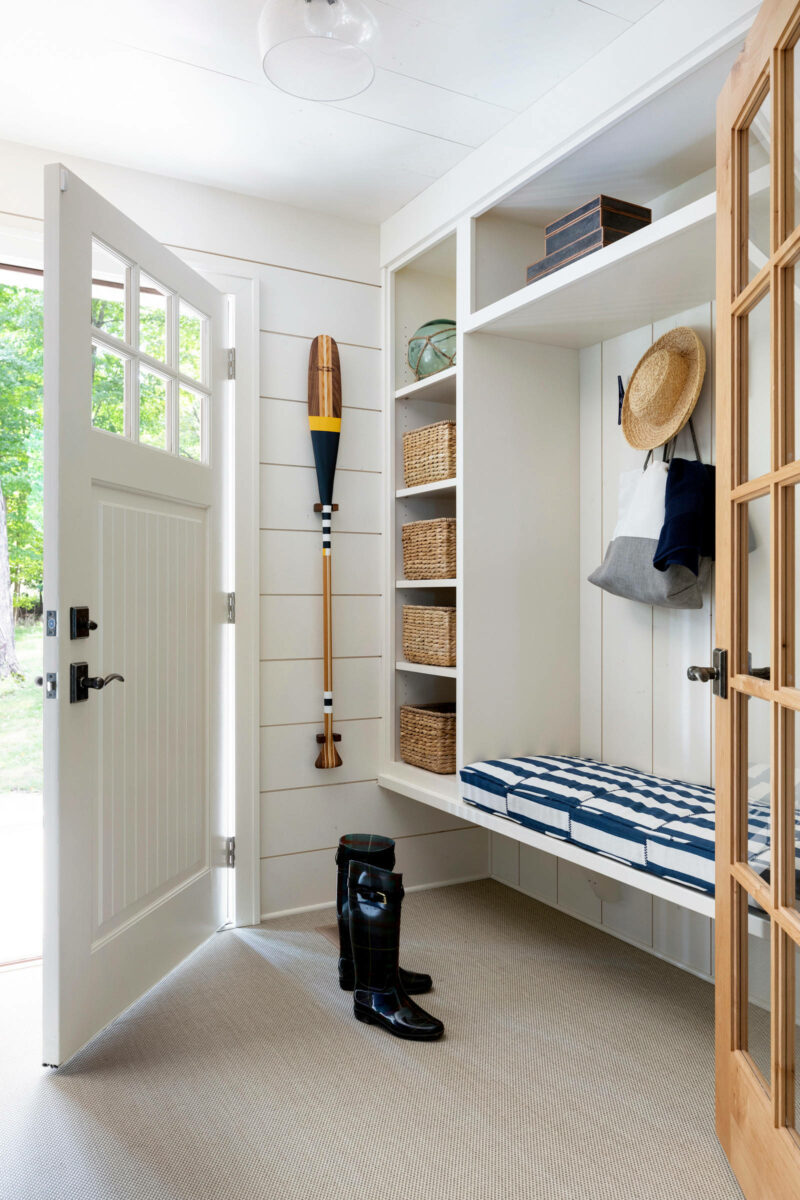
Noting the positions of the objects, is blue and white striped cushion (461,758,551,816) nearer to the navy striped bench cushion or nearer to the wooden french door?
the navy striped bench cushion

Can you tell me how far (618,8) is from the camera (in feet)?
6.02

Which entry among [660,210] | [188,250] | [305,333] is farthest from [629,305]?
Answer: [188,250]

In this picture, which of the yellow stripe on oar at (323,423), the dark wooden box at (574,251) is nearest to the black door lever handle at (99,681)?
the yellow stripe on oar at (323,423)

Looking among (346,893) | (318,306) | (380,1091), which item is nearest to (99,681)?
(346,893)

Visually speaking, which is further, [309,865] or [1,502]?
[1,502]

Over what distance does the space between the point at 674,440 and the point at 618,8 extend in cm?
102

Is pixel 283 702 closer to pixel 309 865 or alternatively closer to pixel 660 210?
pixel 309 865

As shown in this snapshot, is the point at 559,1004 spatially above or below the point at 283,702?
below

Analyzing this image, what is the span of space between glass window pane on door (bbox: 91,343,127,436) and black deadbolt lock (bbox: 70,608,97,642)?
44 centimetres

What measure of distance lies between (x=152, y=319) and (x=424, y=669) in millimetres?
1355

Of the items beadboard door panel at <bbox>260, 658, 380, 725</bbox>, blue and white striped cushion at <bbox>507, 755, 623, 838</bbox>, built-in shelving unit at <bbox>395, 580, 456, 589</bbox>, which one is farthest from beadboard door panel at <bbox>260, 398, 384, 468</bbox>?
blue and white striped cushion at <bbox>507, 755, 623, 838</bbox>

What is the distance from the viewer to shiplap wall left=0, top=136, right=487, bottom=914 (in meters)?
2.73

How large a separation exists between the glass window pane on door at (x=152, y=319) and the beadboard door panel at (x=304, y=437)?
50cm

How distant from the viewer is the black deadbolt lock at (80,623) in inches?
73.8
